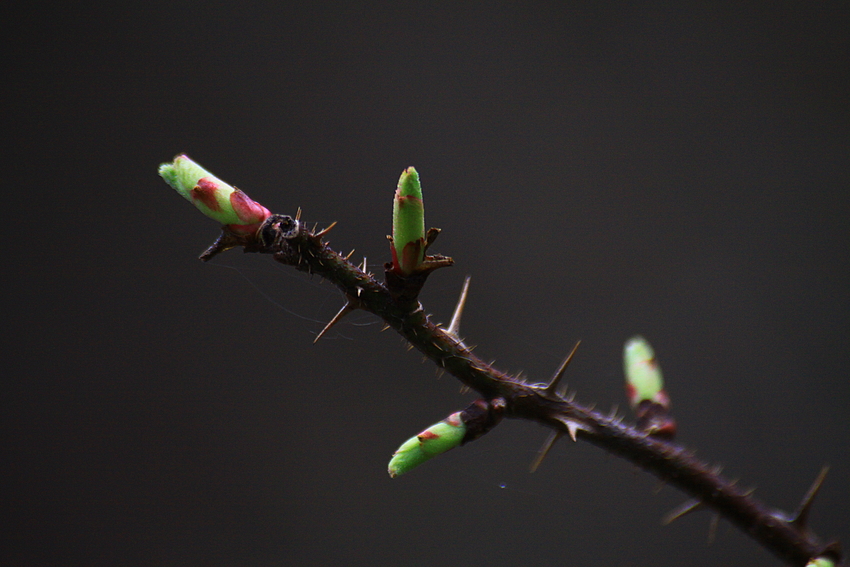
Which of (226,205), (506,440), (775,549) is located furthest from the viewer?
Answer: (506,440)

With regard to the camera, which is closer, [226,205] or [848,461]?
[226,205]

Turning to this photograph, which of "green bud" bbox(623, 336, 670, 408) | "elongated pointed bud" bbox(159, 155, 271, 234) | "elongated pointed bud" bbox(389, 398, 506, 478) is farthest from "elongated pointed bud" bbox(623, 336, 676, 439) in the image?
"elongated pointed bud" bbox(159, 155, 271, 234)

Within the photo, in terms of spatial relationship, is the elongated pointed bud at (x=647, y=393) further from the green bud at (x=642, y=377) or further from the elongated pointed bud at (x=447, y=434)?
the elongated pointed bud at (x=447, y=434)

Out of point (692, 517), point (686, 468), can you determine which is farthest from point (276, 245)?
point (692, 517)

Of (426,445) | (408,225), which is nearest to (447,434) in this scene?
(426,445)

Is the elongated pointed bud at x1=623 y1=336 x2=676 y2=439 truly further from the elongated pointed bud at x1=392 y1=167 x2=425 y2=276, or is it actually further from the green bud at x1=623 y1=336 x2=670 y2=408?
the elongated pointed bud at x1=392 y1=167 x2=425 y2=276

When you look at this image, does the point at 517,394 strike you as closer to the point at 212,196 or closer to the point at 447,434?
the point at 447,434

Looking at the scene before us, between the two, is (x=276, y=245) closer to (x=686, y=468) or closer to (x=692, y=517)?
(x=686, y=468)

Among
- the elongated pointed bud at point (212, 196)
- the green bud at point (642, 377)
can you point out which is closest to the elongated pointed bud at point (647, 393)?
the green bud at point (642, 377)
